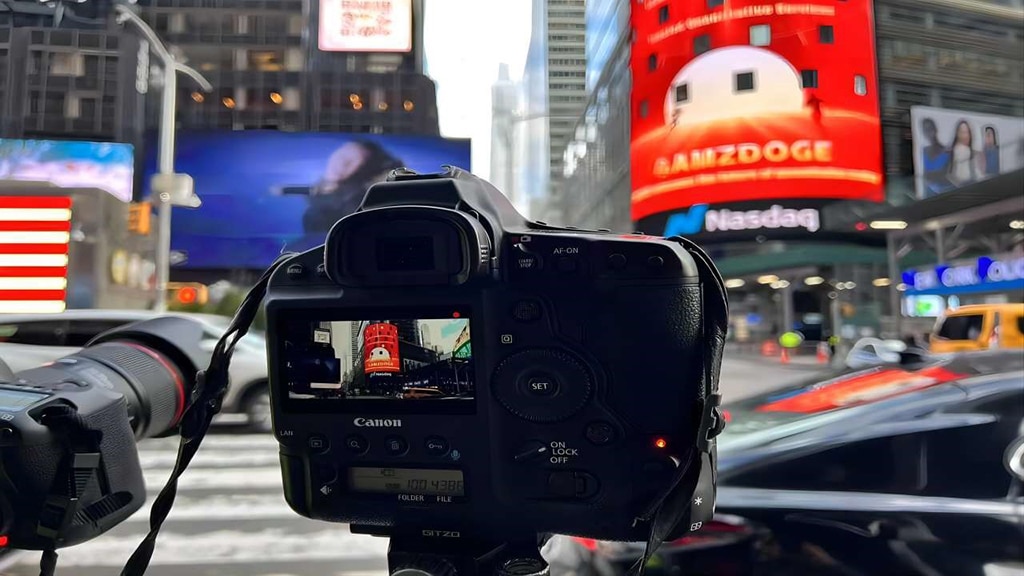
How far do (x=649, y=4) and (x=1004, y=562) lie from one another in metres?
15.7

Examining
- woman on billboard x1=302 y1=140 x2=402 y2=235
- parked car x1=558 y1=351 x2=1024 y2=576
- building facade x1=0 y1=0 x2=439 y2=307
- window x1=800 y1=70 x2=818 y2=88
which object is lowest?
parked car x1=558 y1=351 x2=1024 y2=576

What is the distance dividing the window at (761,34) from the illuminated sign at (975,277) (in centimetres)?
753

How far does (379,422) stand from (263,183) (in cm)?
783

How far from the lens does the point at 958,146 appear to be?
11.3 meters

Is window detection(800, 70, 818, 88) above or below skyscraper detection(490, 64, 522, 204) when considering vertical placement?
above

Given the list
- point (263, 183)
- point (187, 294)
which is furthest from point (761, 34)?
point (187, 294)

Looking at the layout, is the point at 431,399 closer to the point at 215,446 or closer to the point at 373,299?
the point at 373,299

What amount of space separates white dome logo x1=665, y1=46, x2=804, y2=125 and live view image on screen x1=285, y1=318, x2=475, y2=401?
15787 mm

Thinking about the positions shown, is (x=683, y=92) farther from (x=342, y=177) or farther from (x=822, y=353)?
(x=342, y=177)

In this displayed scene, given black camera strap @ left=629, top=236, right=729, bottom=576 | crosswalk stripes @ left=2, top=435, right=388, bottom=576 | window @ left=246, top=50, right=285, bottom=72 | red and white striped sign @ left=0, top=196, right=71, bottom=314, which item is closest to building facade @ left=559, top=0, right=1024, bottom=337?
black camera strap @ left=629, top=236, right=729, bottom=576

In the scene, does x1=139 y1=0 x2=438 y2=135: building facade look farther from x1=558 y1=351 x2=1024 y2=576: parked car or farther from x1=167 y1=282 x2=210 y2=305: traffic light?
x1=558 y1=351 x2=1024 y2=576: parked car

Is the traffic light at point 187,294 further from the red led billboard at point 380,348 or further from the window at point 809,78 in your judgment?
the window at point 809,78

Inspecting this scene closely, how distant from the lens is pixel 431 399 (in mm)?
670

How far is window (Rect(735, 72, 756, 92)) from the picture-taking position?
14.8m
